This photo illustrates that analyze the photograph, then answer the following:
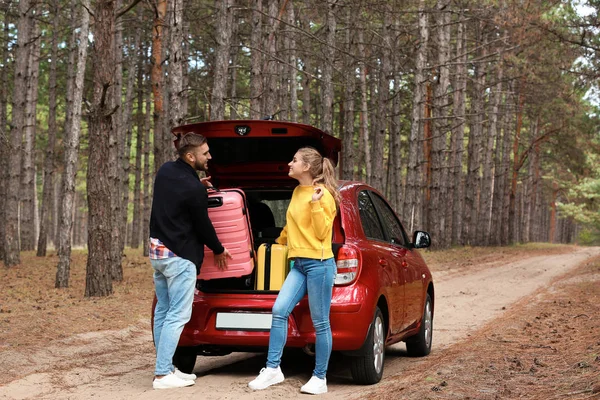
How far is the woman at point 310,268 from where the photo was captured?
641cm

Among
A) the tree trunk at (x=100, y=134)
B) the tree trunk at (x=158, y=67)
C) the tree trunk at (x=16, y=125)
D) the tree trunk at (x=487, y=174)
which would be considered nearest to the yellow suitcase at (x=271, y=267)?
the tree trunk at (x=100, y=134)

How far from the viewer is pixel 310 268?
6.43 m

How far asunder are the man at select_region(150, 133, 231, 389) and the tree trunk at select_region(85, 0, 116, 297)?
278 inches

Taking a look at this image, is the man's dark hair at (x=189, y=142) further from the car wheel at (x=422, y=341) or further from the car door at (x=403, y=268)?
the car wheel at (x=422, y=341)

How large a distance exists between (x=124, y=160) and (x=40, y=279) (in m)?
11.8

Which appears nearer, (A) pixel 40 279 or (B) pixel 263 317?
(B) pixel 263 317

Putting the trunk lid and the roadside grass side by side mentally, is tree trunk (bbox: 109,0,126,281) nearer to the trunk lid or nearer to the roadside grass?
the roadside grass

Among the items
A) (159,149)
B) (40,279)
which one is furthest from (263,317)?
(159,149)

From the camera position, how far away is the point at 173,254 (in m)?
6.57

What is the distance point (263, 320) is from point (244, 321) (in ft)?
0.57

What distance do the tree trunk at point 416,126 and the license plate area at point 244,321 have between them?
1893 centimetres

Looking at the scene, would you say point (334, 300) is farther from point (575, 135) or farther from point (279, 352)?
point (575, 135)

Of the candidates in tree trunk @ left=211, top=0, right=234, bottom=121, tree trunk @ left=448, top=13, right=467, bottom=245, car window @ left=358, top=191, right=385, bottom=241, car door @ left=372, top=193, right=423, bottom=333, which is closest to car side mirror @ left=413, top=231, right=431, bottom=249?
car door @ left=372, top=193, right=423, bottom=333

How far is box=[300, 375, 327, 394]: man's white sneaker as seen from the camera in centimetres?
642
